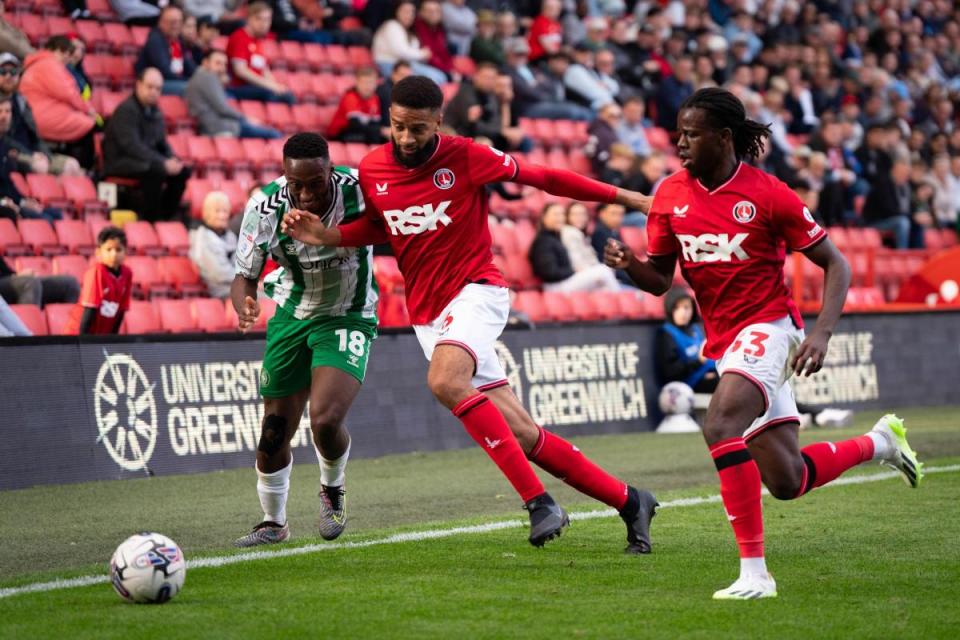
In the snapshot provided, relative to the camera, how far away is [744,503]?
5836 mm

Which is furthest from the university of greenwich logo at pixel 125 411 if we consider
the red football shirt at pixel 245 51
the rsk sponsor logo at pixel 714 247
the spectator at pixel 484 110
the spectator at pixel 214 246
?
the spectator at pixel 484 110

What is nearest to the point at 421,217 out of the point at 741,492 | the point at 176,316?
the point at 741,492

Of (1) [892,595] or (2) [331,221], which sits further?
(2) [331,221]

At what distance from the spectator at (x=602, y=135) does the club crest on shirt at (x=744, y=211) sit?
13147 millimetres

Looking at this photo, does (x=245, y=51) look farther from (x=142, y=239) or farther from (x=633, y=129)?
(x=633, y=129)

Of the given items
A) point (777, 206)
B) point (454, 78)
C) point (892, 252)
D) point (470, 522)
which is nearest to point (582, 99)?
point (454, 78)

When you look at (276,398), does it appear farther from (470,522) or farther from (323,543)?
(470,522)

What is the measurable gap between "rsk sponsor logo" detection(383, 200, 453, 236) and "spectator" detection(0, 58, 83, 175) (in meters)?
7.22

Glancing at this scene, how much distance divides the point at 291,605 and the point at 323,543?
194cm

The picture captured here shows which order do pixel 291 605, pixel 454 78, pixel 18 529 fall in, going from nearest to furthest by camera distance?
pixel 291 605
pixel 18 529
pixel 454 78

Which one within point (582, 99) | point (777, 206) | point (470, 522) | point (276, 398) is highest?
point (582, 99)

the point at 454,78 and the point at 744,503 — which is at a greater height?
the point at 454,78

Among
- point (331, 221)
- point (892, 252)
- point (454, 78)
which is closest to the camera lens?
point (331, 221)

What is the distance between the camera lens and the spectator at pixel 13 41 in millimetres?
14289
